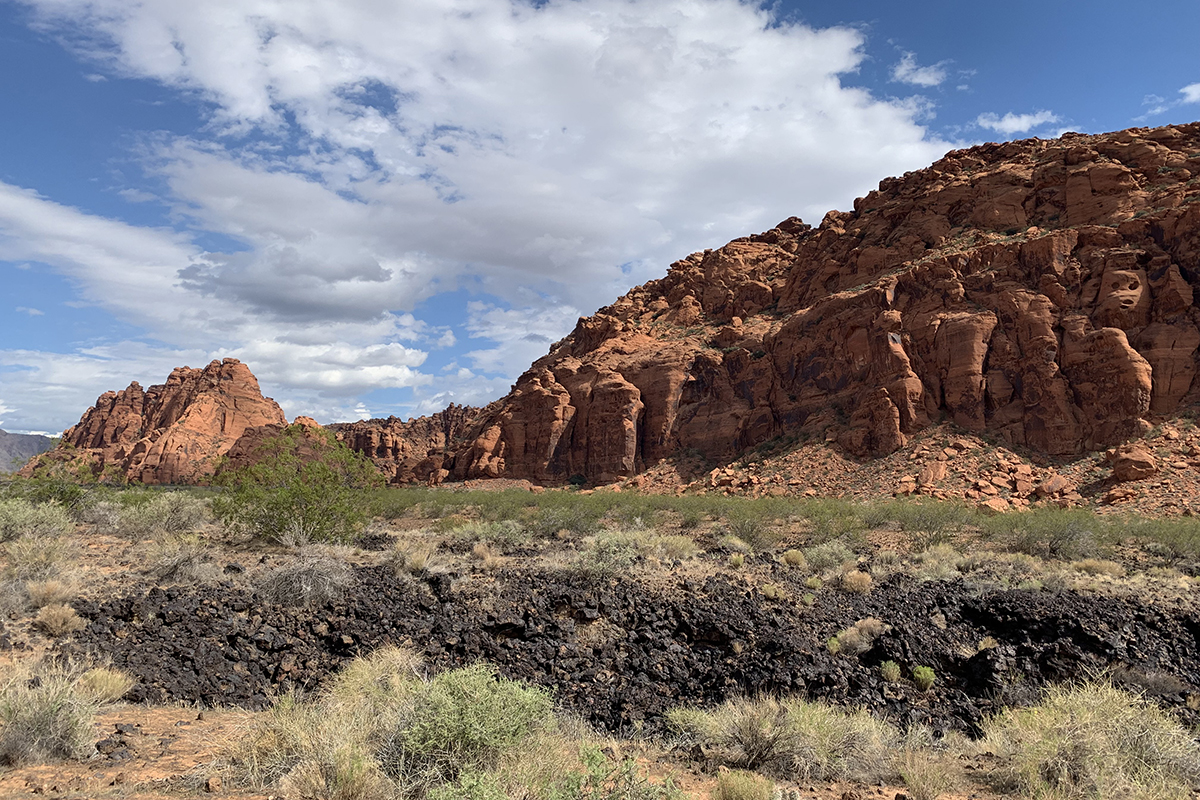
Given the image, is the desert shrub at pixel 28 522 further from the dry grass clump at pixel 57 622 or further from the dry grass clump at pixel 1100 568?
the dry grass clump at pixel 1100 568

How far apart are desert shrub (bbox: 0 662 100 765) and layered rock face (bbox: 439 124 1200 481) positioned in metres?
39.8

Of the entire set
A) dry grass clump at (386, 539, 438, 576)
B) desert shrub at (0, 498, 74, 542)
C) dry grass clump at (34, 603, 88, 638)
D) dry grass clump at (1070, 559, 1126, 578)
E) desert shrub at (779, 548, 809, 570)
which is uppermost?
desert shrub at (0, 498, 74, 542)

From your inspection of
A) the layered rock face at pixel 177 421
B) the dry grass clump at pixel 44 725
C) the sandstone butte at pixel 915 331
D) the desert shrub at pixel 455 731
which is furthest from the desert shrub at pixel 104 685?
the layered rock face at pixel 177 421

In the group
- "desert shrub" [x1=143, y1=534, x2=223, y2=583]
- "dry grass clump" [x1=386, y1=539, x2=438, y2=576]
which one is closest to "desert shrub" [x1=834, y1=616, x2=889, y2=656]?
"dry grass clump" [x1=386, y1=539, x2=438, y2=576]

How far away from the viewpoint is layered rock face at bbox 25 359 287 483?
8369cm

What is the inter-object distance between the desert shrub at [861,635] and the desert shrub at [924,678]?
101 centimetres

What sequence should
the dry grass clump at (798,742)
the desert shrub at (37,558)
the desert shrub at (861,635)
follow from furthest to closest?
the desert shrub at (37,558)
the desert shrub at (861,635)
the dry grass clump at (798,742)

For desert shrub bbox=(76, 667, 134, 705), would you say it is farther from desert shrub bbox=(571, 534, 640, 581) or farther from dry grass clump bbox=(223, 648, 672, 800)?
desert shrub bbox=(571, 534, 640, 581)

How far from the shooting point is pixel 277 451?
19.7 meters

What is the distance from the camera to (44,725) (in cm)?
526

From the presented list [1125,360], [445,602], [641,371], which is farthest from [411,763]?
[641,371]

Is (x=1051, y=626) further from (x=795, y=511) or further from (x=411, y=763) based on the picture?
(x=795, y=511)

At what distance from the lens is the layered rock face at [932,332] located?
114ft

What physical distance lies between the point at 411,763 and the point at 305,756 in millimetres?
822
